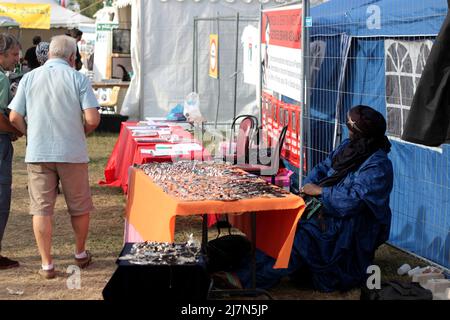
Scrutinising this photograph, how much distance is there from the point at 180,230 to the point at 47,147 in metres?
2.06

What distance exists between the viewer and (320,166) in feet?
19.9

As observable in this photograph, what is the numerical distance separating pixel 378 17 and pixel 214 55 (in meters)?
6.06

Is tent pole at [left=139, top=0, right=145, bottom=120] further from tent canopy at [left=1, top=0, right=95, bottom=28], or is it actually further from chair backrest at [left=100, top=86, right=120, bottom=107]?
tent canopy at [left=1, top=0, right=95, bottom=28]

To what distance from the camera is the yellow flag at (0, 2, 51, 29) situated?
21.3m

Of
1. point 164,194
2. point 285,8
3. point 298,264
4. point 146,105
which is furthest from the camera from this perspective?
point 146,105

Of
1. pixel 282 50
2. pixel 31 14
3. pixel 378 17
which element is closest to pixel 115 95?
pixel 31 14

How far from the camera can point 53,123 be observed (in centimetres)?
554

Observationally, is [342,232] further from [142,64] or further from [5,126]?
[142,64]

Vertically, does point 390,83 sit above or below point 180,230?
above

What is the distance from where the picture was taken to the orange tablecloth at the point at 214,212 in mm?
4699

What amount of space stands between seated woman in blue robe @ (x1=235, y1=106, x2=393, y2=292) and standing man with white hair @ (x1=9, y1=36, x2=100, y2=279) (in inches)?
55.7

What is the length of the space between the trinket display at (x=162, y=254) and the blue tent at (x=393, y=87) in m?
2.34

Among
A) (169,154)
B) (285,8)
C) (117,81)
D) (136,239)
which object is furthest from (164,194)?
(117,81)

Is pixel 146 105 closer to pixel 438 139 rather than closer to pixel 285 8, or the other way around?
pixel 285 8
